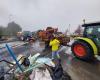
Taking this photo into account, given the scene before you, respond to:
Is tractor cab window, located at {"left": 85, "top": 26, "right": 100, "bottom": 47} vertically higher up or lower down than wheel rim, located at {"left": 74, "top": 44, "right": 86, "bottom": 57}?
higher up

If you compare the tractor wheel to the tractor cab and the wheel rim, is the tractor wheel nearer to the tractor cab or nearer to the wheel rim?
the wheel rim

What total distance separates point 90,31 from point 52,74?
5.89m

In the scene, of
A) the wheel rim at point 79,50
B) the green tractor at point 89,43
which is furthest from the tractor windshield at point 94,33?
the wheel rim at point 79,50

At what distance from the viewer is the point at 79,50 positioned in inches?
503

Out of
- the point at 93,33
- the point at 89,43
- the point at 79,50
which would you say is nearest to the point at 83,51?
the point at 79,50

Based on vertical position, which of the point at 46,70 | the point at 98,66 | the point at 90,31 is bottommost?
the point at 98,66

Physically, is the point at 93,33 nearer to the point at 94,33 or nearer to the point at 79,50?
the point at 94,33

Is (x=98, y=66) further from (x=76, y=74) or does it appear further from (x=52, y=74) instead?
(x=52, y=74)

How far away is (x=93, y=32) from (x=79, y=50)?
4.55 feet

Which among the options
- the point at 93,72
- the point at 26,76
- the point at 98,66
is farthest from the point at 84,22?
the point at 26,76

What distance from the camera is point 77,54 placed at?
12898 millimetres

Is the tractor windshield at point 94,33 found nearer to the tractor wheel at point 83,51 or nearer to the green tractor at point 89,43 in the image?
the green tractor at point 89,43

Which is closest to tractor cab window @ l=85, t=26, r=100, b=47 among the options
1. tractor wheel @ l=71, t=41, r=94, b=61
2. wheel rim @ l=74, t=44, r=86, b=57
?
tractor wheel @ l=71, t=41, r=94, b=61

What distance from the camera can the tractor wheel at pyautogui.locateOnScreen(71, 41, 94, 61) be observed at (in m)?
11.9
